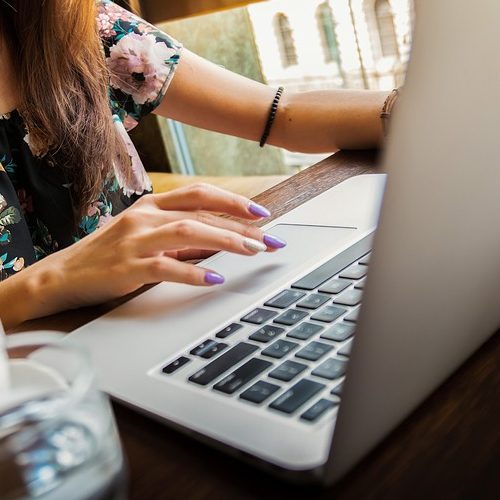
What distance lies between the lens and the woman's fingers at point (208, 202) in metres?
0.56

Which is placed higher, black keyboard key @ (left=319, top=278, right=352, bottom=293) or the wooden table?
black keyboard key @ (left=319, top=278, right=352, bottom=293)

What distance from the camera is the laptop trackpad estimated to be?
1.63ft

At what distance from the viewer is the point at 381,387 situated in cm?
26

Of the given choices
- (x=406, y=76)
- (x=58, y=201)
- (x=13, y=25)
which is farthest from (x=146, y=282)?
(x=13, y=25)

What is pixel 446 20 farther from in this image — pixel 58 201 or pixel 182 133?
pixel 182 133

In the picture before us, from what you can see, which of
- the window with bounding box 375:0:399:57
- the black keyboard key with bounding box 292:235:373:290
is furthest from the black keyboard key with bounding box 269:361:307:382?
the window with bounding box 375:0:399:57

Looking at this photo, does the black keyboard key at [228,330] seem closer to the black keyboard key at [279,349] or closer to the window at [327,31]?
the black keyboard key at [279,349]

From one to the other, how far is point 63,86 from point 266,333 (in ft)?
2.23

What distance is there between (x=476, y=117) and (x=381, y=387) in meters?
0.12

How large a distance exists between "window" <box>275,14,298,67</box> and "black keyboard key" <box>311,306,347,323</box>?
129 inches

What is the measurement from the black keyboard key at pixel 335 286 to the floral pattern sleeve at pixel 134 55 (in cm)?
73

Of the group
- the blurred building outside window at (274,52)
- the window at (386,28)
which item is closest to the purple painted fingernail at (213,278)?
the blurred building outside window at (274,52)

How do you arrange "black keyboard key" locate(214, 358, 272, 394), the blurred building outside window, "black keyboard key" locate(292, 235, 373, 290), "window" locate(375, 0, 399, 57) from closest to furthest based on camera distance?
"black keyboard key" locate(214, 358, 272, 394)
"black keyboard key" locate(292, 235, 373, 290)
the blurred building outside window
"window" locate(375, 0, 399, 57)

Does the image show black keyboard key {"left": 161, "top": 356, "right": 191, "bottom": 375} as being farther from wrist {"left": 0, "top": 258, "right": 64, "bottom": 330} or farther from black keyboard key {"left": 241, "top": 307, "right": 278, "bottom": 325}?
wrist {"left": 0, "top": 258, "right": 64, "bottom": 330}
